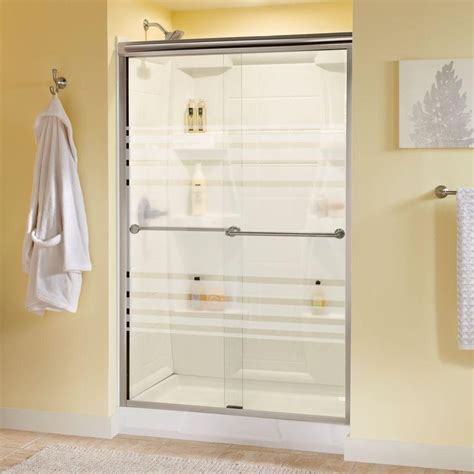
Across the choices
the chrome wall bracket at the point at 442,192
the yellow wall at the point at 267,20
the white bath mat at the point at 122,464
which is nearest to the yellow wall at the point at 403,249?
the chrome wall bracket at the point at 442,192

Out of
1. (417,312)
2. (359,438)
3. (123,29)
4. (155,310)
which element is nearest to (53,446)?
(155,310)

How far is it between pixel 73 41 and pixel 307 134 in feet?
3.88

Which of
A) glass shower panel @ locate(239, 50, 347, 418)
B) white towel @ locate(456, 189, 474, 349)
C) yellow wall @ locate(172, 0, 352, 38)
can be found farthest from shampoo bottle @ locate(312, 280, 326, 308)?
yellow wall @ locate(172, 0, 352, 38)

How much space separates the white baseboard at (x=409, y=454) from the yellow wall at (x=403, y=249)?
0.10 feet

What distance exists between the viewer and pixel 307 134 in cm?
358

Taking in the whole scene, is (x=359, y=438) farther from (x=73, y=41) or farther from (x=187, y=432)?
(x=73, y=41)

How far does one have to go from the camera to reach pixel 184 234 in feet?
12.3

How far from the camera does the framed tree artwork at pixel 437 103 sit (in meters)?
3.24

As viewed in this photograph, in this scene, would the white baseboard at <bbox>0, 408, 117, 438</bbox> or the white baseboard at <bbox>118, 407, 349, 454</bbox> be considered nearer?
the white baseboard at <bbox>118, 407, 349, 454</bbox>

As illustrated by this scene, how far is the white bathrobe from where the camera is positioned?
3.58 m

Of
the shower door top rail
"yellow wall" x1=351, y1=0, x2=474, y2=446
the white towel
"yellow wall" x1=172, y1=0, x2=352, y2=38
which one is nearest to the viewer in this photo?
the white towel

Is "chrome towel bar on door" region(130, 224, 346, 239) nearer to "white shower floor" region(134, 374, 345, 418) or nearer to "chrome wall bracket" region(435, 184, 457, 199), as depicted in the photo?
"chrome wall bracket" region(435, 184, 457, 199)

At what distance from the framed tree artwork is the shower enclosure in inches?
12.1

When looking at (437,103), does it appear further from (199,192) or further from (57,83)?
(57,83)
